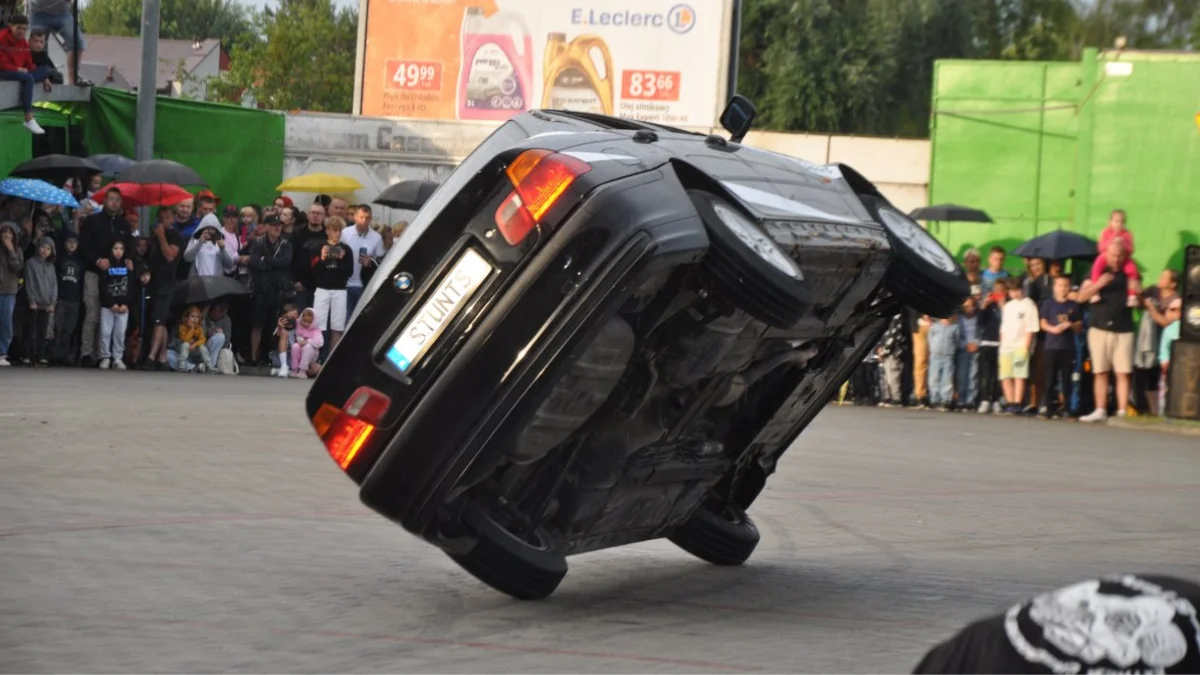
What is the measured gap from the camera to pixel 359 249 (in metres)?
21.7

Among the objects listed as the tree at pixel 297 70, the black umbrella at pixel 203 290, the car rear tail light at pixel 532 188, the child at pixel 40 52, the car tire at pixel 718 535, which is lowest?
the car tire at pixel 718 535

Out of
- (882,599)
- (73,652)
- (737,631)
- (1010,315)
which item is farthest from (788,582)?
(1010,315)

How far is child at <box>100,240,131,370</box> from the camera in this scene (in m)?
20.5

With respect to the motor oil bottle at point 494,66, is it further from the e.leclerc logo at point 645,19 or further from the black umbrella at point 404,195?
the black umbrella at point 404,195

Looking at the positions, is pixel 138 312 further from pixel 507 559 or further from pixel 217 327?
pixel 507 559

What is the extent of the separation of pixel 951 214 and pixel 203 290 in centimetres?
1103

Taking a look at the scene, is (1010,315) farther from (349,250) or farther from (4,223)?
(4,223)

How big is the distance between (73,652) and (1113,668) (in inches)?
175

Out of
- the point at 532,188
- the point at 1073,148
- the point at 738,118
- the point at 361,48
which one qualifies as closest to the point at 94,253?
the point at 738,118

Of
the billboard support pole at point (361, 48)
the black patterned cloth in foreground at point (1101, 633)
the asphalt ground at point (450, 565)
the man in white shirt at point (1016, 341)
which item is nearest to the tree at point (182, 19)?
the billboard support pole at point (361, 48)

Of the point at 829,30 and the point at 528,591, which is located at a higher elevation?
the point at 829,30

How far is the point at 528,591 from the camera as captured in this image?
662 centimetres

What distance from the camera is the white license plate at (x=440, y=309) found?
604 centimetres

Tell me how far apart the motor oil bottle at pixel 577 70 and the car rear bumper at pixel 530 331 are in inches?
1107
